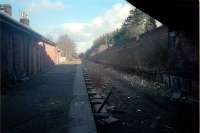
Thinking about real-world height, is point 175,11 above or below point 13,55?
above

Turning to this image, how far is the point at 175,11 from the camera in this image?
7770mm

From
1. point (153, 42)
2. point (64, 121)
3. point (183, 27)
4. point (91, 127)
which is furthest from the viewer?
point (153, 42)

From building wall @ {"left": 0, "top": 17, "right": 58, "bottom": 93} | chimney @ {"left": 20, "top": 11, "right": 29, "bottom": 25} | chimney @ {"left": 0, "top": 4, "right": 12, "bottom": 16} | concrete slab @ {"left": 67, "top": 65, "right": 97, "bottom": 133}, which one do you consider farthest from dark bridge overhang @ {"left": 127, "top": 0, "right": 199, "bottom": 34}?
chimney @ {"left": 20, "top": 11, "right": 29, "bottom": 25}

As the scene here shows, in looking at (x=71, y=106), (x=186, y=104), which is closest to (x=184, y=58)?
(x=186, y=104)

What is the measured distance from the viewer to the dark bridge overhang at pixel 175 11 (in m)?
6.92

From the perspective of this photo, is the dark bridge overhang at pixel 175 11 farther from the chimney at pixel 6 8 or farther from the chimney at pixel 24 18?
the chimney at pixel 24 18

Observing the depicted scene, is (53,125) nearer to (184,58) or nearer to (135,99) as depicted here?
(135,99)

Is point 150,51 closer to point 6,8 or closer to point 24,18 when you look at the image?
point 6,8

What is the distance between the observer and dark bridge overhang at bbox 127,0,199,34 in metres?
6.92

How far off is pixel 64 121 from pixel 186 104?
4.66 meters

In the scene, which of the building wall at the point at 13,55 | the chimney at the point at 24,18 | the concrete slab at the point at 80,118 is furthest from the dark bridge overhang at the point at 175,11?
the chimney at the point at 24,18

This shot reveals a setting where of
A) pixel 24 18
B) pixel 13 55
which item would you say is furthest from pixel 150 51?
pixel 24 18

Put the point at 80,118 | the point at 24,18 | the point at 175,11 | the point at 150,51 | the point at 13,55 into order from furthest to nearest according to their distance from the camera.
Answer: the point at 24,18
the point at 150,51
the point at 13,55
the point at 175,11
the point at 80,118

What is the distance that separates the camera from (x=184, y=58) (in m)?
10.1
